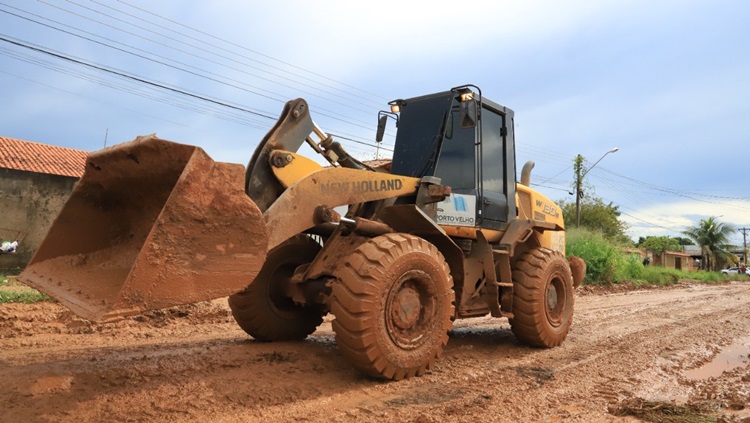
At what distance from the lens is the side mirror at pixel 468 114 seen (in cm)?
530

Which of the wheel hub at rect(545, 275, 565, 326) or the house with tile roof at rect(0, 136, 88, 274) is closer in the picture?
the wheel hub at rect(545, 275, 565, 326)

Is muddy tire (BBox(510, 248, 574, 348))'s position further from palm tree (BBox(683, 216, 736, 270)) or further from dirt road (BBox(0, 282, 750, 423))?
palm tree (BBox(683, 216, 736, 270))

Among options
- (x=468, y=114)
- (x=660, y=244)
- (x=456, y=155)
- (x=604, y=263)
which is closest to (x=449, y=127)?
(x=456, y=155)

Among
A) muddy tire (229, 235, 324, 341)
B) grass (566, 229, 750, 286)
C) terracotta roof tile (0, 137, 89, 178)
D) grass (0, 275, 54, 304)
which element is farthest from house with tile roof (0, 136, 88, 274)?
grass (566, 229, 750, 286)

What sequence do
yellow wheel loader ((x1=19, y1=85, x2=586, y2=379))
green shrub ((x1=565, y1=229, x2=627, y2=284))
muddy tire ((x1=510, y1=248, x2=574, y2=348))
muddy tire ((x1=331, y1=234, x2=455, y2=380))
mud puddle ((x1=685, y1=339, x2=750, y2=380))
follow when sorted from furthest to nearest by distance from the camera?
green shrub ((x1=565, y1=229, x2=627, y2=284)), muddy tire ((x1=510, y1=248, x2=574, y2=348)), mud puddle ((x1=685, y1=339, x2=750, y2=380)), muddy tire ((x1=331, y1=234, x2=455, y2=380)), yellow wheel loader ((x1=19, y1=85, x2=586, y2=379))

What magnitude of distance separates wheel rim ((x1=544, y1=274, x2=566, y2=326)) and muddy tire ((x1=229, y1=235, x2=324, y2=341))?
9.28 ft

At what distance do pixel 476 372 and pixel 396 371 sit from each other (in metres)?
1.08

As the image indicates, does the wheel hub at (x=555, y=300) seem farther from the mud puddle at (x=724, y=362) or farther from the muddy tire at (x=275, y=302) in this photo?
the muddy tire at (x=275, y=302)

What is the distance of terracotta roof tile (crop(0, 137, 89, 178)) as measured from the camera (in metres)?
17.9

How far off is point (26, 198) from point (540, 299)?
17777 mm

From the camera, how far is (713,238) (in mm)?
51781

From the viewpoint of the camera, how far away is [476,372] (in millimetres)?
5059

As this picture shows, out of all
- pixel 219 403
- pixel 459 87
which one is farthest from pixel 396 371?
pixel 459 87

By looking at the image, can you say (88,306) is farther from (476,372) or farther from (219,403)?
(476,372)
